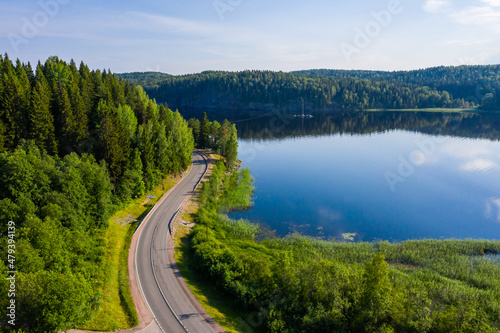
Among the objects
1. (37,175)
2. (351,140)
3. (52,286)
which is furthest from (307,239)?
(351,140)

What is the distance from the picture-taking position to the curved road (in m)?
32.1

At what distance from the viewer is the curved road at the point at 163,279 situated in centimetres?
3209

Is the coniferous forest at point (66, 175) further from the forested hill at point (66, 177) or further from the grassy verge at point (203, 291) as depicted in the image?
A: the grassy verge at point (203, 291)

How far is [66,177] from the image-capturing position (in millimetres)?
42625

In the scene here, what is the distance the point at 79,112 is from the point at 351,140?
390ft

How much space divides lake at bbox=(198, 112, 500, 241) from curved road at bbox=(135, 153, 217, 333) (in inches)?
685

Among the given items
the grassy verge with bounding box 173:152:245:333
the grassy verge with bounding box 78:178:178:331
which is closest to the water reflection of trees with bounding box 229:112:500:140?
the grassy verge with bounding box 78:178:178:331

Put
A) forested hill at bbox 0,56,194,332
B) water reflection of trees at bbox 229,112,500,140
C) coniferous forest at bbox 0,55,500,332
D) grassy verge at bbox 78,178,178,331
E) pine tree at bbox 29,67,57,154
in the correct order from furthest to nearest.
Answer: water reflection of trees at bbox 229,112,500,140
pine tree at bbox 29,67,57,154
grassy verge at bbox 78,178,178,331
coniferous forest at bbox 0,55,500,332
forested hill at bbox 0,56,194,332

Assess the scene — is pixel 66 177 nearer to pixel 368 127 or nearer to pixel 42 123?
pixel 42 123

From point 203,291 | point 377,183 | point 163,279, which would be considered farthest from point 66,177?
point 377,183

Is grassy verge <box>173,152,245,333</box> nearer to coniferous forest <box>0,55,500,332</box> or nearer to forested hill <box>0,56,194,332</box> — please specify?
coniferous forest <box>0,55,500,332</box>

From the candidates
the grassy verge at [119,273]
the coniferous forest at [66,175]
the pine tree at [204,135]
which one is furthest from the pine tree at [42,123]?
the pine tree at [204,135]

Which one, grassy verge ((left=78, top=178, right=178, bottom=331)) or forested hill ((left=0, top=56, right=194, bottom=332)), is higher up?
forested hill ((left=0, top=56, right=194, bottom=332))

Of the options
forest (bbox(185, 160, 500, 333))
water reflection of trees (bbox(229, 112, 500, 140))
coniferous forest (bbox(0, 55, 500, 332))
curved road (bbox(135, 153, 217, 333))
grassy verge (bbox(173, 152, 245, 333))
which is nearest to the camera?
coniferous forest (bbox(0, 55, 500, 332))
